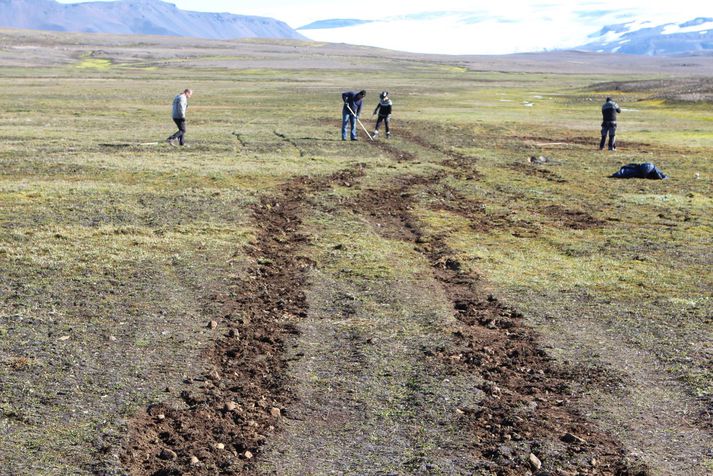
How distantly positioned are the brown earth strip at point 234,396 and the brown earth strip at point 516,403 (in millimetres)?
2336

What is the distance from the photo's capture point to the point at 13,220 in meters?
19.1

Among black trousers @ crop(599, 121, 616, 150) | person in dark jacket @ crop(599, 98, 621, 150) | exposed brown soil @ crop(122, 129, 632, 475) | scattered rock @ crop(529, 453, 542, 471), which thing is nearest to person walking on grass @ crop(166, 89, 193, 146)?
exposed brown soil @ crop(122, 129, 632, 475)

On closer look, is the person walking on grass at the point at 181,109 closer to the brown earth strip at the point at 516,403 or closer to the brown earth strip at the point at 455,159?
the brown earth strip at the point at 455,159

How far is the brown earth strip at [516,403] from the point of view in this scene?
28.2ft

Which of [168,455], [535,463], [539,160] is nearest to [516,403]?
[535,463]

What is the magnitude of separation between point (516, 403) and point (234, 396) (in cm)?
333

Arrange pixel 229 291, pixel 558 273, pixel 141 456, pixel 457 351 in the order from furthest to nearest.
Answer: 1. pixel 558 273
2. pixel 229 291
3. pixel 457 351
4. pixel 141 456

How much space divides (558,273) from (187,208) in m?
9.60

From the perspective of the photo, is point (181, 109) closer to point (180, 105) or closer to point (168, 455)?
point (180, 105)

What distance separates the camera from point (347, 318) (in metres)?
13.1

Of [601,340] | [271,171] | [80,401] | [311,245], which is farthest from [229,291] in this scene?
[271,171]

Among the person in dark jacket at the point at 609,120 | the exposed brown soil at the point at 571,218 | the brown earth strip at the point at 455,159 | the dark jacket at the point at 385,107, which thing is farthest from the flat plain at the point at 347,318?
the dark jacket at the point at 385,107

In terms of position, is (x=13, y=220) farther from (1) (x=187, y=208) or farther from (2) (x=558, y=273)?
(2) (x=558, y=273)

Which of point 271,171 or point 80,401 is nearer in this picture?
point 80,401
